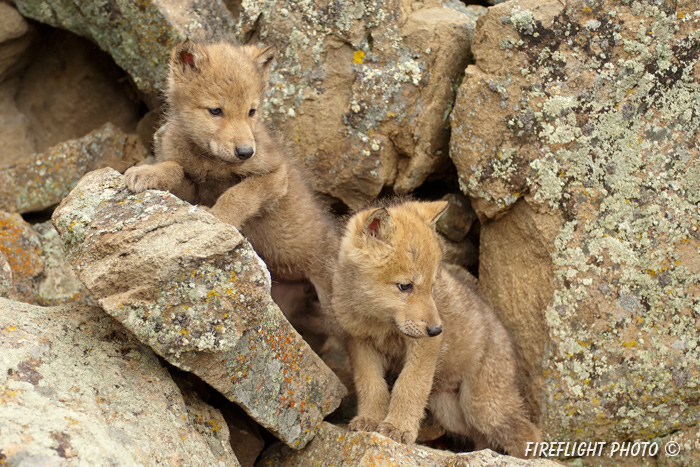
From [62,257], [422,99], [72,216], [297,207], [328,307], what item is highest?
[422,99]

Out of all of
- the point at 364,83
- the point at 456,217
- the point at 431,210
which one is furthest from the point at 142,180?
the point at 456,217

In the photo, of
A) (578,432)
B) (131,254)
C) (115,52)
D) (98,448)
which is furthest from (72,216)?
(578,432)

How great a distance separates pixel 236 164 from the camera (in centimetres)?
412

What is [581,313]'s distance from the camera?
13.5 ft

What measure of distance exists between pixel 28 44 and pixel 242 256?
12.3ft

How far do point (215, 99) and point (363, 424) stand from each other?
2.19m

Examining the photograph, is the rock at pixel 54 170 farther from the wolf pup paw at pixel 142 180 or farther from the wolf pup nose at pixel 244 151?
the wolf pup nose at pixel 244 151

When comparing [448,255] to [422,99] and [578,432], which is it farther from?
[578,432]

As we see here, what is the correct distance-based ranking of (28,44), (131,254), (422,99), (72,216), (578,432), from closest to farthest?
(131,254) → (72,216) → (578,432) → (422,99) → (28,44)

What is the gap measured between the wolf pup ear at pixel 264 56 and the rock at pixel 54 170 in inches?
69.9

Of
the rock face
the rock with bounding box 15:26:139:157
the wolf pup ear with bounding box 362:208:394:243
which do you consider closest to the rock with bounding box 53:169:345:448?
the wolf pup ear with bounding box 362:208:394:243

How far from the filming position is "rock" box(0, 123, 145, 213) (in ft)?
17.2

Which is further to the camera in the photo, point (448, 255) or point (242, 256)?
point (448, 255)

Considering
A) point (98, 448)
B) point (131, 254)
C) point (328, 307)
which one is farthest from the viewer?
point (328, 307)
